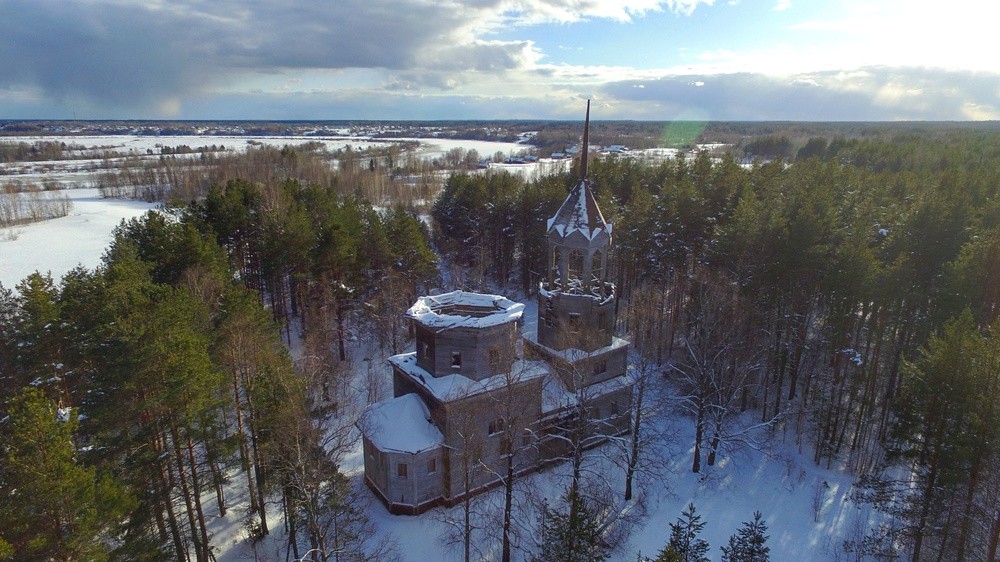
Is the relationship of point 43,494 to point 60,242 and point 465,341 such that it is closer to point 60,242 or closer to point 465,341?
point 465,341

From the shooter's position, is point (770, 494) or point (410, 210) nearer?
point (770, 494)

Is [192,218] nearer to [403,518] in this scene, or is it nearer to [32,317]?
[32,317]

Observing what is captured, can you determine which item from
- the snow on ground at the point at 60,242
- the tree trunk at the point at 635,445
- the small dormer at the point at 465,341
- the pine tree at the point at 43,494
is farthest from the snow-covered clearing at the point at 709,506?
the snow on ground at the point at 60,242

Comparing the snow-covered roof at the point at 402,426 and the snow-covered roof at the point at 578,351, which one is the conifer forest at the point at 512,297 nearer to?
the snow-covered roof at the point at 402,426

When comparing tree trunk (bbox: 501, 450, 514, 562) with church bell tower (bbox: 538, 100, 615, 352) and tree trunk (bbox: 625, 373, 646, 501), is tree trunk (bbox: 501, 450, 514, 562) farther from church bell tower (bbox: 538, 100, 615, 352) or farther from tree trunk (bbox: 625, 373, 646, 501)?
church bell tower (bbox: 538, 100, 615, 352)

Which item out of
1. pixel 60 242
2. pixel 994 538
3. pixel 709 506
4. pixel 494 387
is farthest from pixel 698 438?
pixel 60 242

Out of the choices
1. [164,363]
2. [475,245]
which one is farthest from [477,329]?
[475,245]

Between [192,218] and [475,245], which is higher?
[192,218]

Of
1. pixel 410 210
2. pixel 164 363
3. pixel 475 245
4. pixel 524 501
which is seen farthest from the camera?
pixel 410 210
